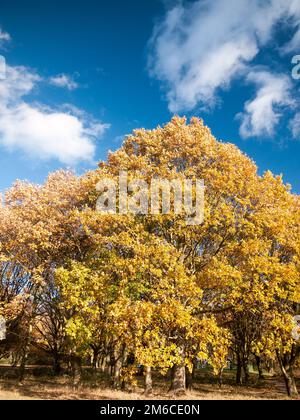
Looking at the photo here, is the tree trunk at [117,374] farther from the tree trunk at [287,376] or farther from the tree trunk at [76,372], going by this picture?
the tree trunk at [287,376]

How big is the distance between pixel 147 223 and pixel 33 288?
650 inches

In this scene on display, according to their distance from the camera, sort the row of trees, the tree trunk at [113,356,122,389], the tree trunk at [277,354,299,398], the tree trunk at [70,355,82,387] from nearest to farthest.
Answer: the row of trees < the tree trunk at [70,355,82,387] < the tree trunk at [277,354,299,398] < the tree trunk at [113,356,122,389]

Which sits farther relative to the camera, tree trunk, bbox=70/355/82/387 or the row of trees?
tree trunk, bbox=70/355/82/387

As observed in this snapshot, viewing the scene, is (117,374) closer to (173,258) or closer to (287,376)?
(287,376)

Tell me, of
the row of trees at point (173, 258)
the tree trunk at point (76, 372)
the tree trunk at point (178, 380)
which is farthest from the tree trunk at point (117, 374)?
the tree trunk at point (178, 380)

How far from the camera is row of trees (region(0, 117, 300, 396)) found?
19297mm

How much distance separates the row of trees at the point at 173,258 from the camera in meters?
19.3

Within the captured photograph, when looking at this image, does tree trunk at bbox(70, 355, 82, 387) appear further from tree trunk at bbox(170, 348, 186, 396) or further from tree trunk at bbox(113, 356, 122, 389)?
tree trunk at bbox(170, 348, 186, 396)

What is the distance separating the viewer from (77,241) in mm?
31359

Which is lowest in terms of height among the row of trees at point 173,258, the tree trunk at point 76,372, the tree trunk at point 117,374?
the tree trunk at point 117,374

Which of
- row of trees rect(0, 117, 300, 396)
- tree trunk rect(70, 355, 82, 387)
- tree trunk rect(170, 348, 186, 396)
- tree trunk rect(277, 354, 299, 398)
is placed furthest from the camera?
tree trunk rect(277, 354, 299, 398)

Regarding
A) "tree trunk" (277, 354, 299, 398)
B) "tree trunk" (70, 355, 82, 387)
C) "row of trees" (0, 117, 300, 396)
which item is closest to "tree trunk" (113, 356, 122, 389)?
"tree trunk" (70, 355, 82, 387)

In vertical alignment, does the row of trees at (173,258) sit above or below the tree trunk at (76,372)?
above
